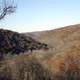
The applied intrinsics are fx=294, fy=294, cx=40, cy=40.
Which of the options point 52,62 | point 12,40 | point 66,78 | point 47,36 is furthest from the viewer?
point 47,36

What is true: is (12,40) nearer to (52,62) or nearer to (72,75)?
(52,62)

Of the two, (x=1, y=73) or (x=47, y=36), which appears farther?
(x=47, y=36)

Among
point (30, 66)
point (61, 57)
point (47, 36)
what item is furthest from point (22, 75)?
point (47, 36)

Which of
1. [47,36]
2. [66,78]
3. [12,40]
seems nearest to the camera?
[66,78]

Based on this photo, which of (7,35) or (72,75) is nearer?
(72,75)

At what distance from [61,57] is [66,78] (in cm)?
337

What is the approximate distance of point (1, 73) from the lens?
59.0ft

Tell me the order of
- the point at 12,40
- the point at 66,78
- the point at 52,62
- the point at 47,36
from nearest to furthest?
1. the point at 66,78
2. the point at 52,62
3. the point at 12,40
4. the point at 47,36

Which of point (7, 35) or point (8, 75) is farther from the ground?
point (7, 35)

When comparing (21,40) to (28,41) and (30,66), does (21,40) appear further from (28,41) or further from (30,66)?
(30,66)

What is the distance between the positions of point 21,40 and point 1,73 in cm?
1772

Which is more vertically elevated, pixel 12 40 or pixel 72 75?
pixel 12 40

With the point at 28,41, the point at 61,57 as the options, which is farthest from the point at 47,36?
the point at 61,57

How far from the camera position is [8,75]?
17812mm
